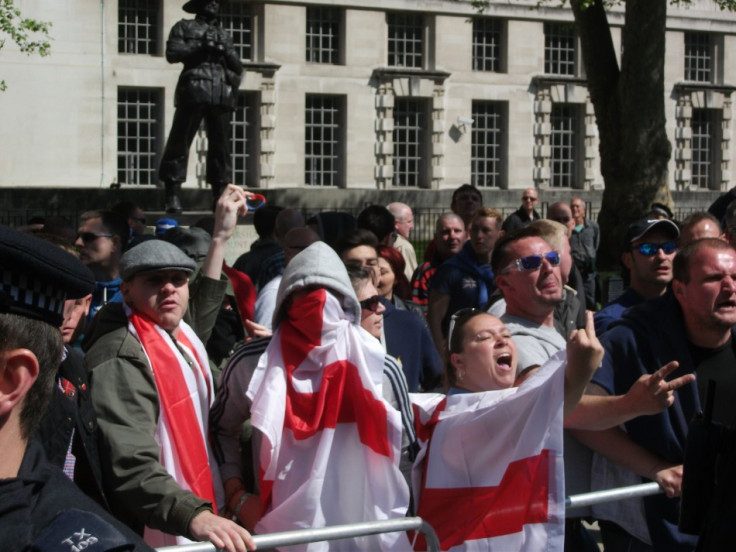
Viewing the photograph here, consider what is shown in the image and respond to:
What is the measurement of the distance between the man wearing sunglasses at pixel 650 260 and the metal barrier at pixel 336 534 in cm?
242

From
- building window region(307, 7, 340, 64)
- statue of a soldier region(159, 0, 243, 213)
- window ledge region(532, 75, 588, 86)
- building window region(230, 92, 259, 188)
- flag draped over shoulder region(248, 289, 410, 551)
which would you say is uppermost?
building window region(307, 7, 340, 64)

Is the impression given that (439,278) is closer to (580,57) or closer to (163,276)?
(163,276)

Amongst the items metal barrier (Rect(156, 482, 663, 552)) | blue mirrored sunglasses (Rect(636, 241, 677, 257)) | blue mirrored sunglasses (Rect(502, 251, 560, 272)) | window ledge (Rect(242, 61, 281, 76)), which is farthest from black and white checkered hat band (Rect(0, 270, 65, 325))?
window ledge (Rect(242, 61, 281, 76))

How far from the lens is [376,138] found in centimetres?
3731

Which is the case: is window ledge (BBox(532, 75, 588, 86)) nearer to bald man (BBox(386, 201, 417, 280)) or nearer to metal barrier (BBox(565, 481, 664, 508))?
bald man (BBox(386, 201, 417, 280))

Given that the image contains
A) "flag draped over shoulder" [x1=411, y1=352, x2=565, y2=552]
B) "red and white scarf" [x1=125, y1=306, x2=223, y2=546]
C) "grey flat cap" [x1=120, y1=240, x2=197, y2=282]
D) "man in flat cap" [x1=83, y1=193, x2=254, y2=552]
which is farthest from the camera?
"grey flat cap" [x1=120, y1=240, x2=197, y2=282]

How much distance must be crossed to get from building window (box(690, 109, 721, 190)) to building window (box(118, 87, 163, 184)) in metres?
19.4

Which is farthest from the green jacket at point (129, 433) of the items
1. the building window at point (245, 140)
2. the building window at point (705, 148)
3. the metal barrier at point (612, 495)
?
the building window at point (705, 148)

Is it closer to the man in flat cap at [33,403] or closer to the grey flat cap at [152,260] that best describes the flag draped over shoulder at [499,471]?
the grey flat cap at [152,260]

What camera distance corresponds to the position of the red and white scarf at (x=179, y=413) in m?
4.39

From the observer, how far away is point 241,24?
35.2 meters

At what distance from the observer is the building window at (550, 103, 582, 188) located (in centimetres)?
Result: 4053

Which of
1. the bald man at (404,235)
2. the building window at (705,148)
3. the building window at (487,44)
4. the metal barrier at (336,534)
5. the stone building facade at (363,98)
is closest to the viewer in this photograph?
the metal barrier at (336,534)

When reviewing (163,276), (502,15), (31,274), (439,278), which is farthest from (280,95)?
(31,274)
